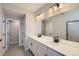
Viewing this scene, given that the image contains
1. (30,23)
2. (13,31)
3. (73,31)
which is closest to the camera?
(73,31)

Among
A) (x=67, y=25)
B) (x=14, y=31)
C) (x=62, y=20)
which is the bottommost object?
(x=14, y=31)

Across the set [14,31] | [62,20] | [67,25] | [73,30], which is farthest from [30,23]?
[73,30]

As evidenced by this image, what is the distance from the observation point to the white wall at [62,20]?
2088 millimetres

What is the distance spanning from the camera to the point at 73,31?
2.10 meters

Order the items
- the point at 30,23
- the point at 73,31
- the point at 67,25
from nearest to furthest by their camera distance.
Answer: the point at 73,31 < the point at 67,25 < the point at 30,23

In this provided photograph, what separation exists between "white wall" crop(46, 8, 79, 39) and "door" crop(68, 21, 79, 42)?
0.37 feet

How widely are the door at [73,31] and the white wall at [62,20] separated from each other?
114 mm

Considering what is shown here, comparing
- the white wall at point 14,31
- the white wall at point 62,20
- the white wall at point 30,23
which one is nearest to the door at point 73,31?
the white wall at point 62,20

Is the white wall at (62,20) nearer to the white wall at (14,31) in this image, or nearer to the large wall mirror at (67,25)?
the large wall mirror at (67,25)

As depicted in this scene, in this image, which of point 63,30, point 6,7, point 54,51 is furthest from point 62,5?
point 6,7

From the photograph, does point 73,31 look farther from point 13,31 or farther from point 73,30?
point 13,31

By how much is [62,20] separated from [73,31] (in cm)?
46

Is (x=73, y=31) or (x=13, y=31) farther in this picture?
(x=13, y=31)

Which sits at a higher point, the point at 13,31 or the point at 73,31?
the point at 73,31
